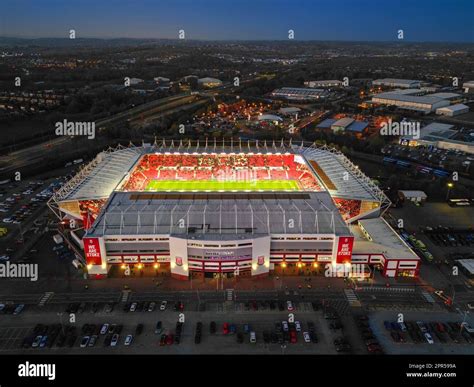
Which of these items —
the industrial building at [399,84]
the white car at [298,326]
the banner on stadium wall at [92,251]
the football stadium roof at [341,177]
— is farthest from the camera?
the industrial building at [399,84]

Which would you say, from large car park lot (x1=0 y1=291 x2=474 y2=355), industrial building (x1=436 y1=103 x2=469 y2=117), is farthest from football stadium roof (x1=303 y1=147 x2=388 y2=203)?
industrial building (x1=436 y1=103 x2=469 y2=117)

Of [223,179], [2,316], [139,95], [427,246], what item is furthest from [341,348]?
[139,95]

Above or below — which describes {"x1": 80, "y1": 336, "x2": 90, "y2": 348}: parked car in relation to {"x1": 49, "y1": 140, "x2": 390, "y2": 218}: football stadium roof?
below

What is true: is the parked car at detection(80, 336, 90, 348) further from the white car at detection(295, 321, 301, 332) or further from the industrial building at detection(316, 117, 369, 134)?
the industrial building at detection(316, 117, 369, 134)

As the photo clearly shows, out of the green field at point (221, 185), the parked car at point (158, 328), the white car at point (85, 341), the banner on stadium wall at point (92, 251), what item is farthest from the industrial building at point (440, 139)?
the white car at point (85, 341)

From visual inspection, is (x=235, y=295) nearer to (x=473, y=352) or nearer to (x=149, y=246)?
(x=149, y=246)

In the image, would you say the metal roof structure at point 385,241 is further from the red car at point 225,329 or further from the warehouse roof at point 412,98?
the warehouse roof at point 412,98
